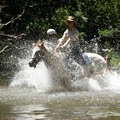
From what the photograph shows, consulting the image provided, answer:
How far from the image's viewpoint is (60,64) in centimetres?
1300

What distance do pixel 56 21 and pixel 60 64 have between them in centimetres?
1200

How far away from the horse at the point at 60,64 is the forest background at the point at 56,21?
28.7 ft

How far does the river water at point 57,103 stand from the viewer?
7.94 meters

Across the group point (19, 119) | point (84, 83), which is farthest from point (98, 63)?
point (19, 119)

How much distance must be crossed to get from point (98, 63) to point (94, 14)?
12950 mm

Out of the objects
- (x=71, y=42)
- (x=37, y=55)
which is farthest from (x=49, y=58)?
(x=71, y=42)

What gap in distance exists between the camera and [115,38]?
27609 millimetres

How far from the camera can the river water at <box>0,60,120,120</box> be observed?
7938 mm

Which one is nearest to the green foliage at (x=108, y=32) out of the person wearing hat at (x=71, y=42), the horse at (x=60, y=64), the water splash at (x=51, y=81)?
the water splash at (x=51, y=81)

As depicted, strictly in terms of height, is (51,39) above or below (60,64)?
above

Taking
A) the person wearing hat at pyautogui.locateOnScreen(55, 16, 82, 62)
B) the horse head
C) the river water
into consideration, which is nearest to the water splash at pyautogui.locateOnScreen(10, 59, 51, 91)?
the river water

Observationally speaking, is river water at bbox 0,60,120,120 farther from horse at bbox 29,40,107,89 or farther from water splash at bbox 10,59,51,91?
horse at bbox 29,40,107,89

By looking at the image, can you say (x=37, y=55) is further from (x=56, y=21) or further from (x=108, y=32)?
(x=108, y=32)

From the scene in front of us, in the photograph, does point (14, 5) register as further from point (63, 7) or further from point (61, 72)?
point (61, 72)
